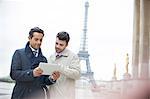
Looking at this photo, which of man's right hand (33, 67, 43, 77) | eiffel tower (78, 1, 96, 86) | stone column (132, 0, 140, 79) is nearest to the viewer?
man's right hand (33, 67, 43, 77)

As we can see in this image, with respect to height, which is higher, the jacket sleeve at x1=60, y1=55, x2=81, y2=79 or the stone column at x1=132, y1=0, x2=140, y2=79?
the stone column at x1=132, y1=0, x2=140, y2=79

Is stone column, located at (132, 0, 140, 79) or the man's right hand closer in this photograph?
the man's right hand

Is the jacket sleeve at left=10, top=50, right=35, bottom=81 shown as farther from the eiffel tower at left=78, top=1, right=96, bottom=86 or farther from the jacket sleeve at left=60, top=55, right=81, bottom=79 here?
the eiffel tower at left=78, top=1, right=96, bottom=86

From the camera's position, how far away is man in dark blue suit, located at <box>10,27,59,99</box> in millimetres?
997

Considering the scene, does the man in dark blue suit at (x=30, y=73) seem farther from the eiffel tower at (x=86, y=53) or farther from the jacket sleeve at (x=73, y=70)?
the eiffel tower at (x=86, y=53)

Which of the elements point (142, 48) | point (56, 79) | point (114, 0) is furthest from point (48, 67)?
point (142, 48)

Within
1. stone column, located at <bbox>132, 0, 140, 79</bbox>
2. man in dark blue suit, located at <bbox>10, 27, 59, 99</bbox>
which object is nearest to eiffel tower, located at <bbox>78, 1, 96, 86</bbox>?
stone column, located at <bbox>132, 0, 140, 79</bbox>

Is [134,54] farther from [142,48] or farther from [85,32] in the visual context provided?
[85,32]

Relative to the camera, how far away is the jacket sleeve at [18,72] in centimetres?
99

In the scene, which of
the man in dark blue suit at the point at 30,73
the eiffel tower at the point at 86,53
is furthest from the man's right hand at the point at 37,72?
the eiffel tower at the point at 86,53

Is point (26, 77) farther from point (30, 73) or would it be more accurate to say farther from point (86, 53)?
point (86, 53)

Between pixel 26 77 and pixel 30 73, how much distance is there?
0.02 meters

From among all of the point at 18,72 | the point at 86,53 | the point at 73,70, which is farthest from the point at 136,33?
the point at 18,72

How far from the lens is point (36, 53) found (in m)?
1.04
